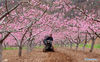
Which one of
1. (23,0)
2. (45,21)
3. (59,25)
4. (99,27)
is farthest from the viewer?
(59,25)

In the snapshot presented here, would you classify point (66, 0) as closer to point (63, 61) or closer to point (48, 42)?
point (63, 61)

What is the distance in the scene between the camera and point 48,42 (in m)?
15.7

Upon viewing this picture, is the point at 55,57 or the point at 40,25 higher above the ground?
the point at 40,25

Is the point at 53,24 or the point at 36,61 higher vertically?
the point at 53,24

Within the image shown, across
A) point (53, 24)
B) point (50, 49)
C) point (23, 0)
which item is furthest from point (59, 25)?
point (23, 0)

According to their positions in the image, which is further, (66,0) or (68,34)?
(68,34)

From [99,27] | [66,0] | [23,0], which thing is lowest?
[99,27]

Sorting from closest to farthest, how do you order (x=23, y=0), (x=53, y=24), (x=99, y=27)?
(x=23, y=0), (x=99, y=27), (x=53, y=24)

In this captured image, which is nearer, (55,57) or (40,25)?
(55,57)

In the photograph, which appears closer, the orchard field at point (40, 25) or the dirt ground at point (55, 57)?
the orchard field at point (40, 25)

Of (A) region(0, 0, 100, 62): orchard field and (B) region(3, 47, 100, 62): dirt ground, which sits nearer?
(A) region(0, 0, 100, 62): orchard field

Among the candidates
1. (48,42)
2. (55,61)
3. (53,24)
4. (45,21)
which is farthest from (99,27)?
(53,24)

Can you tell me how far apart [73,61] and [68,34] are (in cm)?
1826

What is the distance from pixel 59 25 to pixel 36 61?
18196mm
